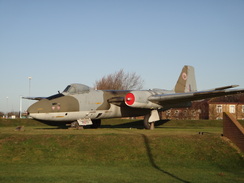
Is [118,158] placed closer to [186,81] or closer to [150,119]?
[150,119]

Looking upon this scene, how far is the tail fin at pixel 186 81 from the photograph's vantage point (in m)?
38.3

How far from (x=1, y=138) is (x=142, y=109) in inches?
A: 580

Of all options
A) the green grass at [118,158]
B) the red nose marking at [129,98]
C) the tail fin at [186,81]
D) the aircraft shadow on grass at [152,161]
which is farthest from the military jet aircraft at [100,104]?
the aircraft shadow on grass at [152,161]

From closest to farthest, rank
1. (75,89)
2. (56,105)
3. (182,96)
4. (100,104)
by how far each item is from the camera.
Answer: (56,105), (75,89), (100,104), (182,96)

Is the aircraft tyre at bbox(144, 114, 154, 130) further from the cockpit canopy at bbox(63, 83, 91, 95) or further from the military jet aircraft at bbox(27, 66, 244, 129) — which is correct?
the cockpit canopy at bbox(63, 83, 91, 95)

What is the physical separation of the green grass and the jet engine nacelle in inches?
305

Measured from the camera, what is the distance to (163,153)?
19.7m

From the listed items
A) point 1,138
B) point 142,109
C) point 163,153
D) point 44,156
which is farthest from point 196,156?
point 142,109

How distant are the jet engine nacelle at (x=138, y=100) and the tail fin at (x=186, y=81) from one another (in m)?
7.82

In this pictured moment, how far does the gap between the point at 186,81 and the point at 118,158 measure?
865 inches

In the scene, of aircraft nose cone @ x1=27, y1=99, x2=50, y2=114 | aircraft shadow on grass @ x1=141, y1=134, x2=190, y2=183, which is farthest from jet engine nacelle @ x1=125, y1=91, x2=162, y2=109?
aircraft shadow on grass @ x1=141, y1=134, x2=190, y2=183

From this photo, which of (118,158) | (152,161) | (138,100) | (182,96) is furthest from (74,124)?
(152,161)

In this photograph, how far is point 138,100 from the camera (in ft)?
97.1

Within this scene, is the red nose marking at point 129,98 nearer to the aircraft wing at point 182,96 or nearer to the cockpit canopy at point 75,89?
the aircraft wing at point 182,96
